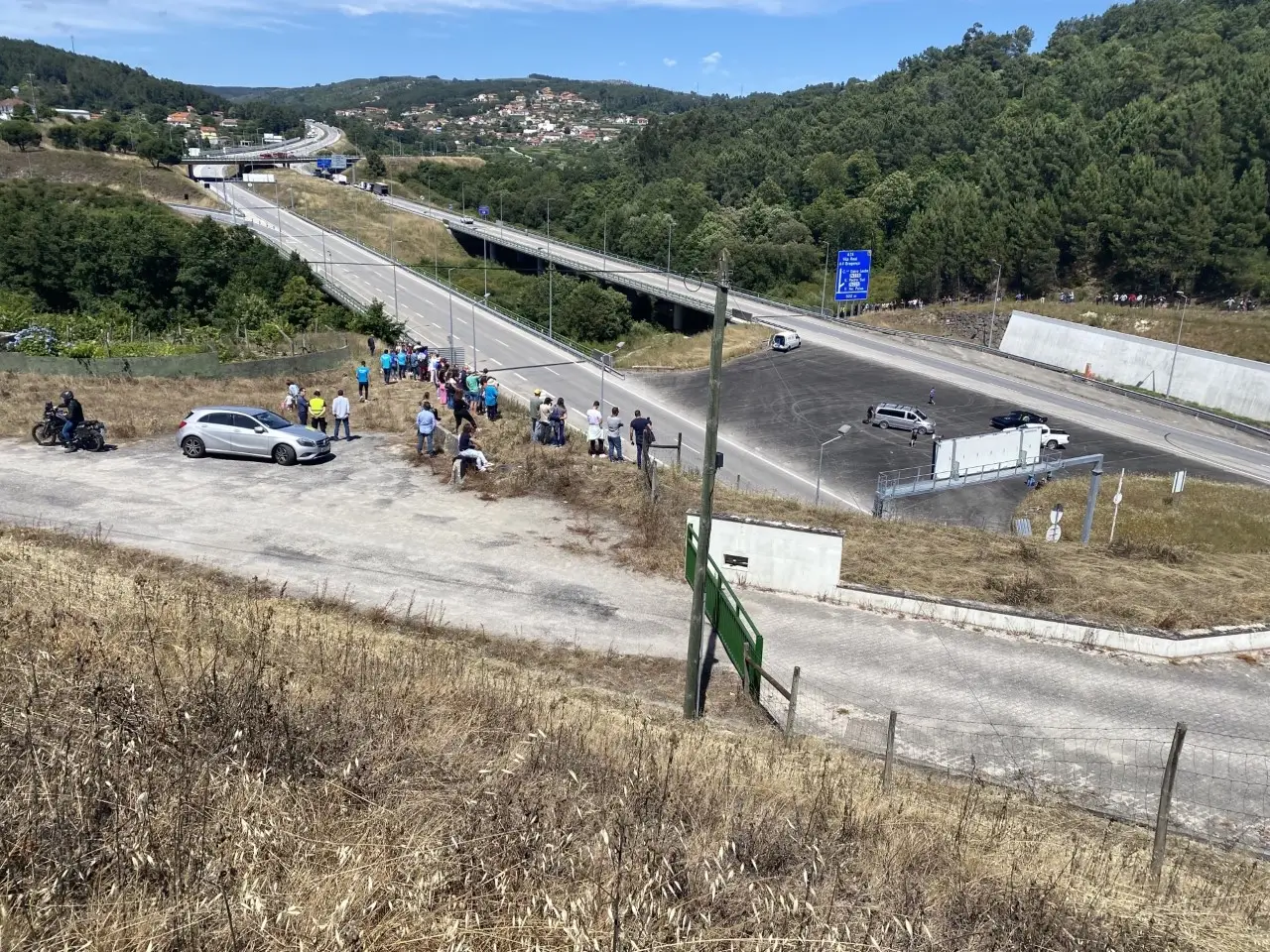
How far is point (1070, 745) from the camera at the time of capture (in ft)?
35.1

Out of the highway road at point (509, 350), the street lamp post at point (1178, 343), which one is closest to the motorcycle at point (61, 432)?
the highway road at point (509, 350)

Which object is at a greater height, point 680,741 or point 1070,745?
point 680,741

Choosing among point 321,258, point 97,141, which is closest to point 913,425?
point 321,258

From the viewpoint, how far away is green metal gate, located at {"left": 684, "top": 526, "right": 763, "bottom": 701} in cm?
1150

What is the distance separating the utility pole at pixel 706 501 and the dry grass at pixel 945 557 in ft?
16.5

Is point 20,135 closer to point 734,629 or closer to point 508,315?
point 508,315

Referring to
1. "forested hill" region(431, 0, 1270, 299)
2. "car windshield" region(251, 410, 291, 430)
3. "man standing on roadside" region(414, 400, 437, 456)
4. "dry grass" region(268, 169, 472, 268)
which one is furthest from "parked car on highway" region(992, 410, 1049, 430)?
"dry grass" region(268, 169, 472, 268)

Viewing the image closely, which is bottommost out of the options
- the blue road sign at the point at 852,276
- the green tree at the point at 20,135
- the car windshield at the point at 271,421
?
the car windshield at the point at 271,421

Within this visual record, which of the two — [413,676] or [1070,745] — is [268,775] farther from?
[1070,745]

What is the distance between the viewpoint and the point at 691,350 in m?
53.8

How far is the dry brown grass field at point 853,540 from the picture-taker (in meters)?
14.8

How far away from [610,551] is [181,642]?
337 inches

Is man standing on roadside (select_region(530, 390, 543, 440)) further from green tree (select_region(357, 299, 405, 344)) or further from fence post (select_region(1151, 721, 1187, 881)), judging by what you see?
green tree (select_region(357, 299, 405, 344))

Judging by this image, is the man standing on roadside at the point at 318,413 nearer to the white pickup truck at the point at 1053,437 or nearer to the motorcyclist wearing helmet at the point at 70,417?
the motorcyclist wearing helmet at the point at 70,417
